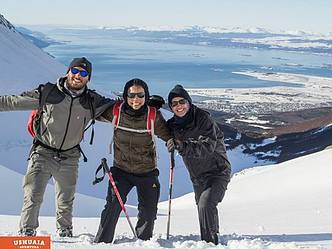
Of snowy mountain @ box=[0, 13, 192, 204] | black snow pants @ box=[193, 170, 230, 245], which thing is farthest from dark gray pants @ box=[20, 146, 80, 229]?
snowy mountain @ box=[0, 13, 192, 204]

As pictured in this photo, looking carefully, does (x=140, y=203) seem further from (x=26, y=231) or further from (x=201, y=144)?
(x=26, y=231)

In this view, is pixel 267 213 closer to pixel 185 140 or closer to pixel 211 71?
pixel 185 140

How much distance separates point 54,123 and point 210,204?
1732 mm

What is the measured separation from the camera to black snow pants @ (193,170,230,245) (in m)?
5.09

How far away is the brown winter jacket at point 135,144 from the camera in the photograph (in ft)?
16.0

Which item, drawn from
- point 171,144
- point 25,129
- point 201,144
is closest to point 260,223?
point 201,144

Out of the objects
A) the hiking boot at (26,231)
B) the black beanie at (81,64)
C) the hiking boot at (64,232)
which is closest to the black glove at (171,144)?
the black beanie at (81,64)

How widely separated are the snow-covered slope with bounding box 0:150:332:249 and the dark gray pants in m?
0.30

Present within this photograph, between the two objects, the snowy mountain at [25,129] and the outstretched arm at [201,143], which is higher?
A: the snowy mountain at [25,129]

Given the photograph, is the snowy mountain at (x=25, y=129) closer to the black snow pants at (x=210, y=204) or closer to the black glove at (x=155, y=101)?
the black snow pants at (x=210, y=204)

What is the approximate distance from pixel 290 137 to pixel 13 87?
2790 centimetres

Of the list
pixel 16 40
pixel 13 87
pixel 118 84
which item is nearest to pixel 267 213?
pixel 13 87

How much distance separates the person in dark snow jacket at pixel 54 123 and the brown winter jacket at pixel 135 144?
0.90ft

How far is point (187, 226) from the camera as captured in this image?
7270 millimetres
